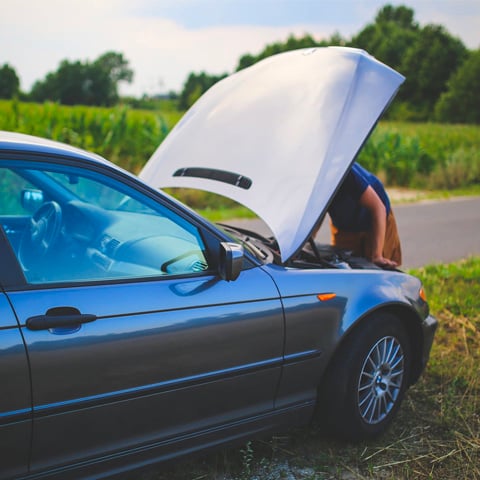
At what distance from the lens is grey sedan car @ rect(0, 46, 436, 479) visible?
2.33 meters

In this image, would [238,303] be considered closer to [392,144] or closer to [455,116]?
[392,144]

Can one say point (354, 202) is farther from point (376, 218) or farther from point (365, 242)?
point (365, 242)

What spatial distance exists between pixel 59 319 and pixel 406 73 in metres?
80.1

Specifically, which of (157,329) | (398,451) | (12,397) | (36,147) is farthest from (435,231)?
(12,397)

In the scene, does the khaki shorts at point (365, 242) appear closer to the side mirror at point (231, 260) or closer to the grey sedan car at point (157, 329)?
the grey sedan car at point (157, 329)

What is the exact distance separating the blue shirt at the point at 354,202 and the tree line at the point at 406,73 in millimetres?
33987

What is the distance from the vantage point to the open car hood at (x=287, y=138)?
11.4 feet

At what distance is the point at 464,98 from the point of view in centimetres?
6288

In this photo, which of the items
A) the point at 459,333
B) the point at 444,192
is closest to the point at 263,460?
the point at 459,333

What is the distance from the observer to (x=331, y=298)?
3160 mm

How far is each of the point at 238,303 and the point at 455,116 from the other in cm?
6583

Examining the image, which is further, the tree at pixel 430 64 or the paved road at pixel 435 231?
the tree at pixel 430 64

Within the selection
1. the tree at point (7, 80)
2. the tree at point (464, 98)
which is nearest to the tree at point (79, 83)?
the tree at point (7, 80)

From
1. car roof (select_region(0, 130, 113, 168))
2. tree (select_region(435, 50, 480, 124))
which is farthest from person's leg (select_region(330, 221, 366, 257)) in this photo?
tree (select_region(435, 50, 480, 124))
